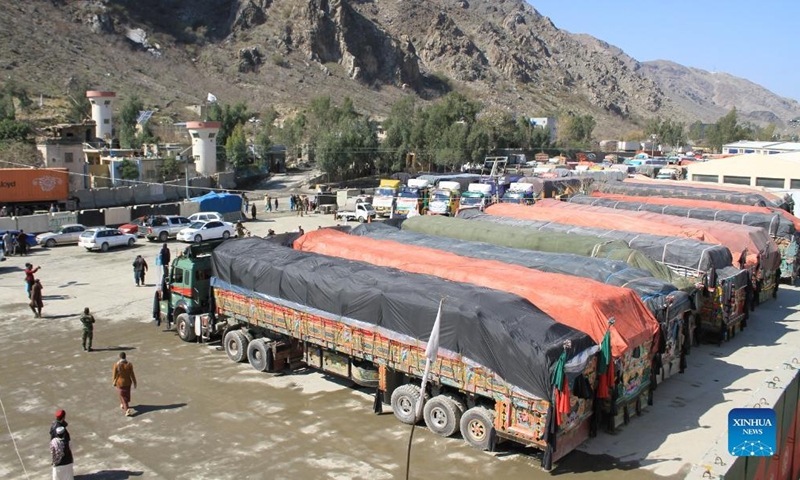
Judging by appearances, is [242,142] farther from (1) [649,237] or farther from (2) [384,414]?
(2) [384,414]

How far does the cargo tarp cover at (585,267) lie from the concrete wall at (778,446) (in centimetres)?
484

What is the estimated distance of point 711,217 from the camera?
2792 centimetres

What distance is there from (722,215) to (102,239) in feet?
87.2

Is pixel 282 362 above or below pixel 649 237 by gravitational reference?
below

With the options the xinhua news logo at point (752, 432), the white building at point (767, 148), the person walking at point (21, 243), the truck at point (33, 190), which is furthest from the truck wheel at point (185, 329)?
the white building at point (767, 148)

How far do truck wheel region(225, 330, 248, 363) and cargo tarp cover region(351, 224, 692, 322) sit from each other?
6.15m

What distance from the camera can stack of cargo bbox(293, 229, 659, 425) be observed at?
1267 cm

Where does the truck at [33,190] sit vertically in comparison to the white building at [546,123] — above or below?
below

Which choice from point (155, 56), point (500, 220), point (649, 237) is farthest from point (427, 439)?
point (155, 56)

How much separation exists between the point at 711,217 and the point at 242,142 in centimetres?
4487

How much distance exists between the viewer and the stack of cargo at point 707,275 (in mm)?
18516

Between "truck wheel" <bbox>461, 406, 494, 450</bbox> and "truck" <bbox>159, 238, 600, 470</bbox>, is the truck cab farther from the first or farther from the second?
"truck wheel" <bbox>461, 406, 494, 450</bbox>

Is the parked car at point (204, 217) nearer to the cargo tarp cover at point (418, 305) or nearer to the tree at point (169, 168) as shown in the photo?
the cargo tarp cover at point (418, 305)

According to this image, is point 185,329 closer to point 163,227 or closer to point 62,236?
point 163,227
